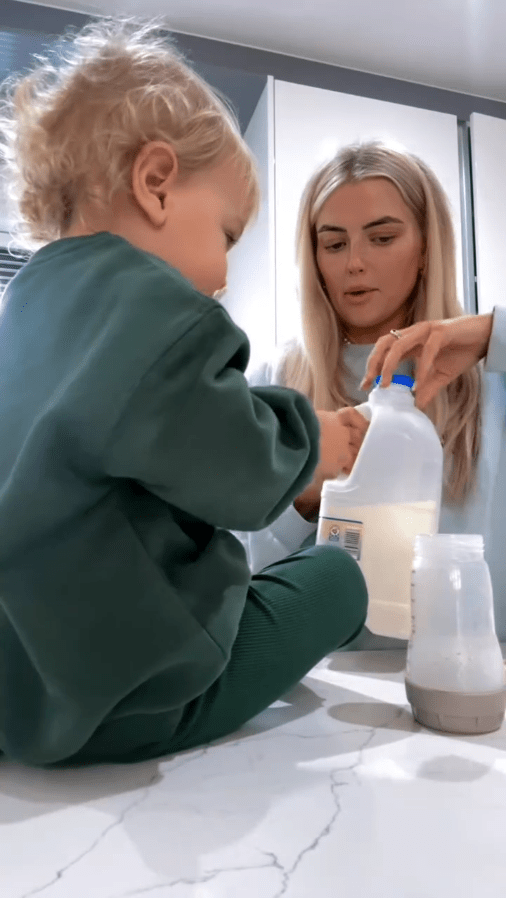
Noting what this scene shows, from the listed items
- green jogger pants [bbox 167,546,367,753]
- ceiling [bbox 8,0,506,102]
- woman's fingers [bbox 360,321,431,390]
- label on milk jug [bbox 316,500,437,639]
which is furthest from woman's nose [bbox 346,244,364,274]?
ceiling [bbox 8,0,506,102]

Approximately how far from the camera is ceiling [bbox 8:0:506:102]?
88.2 inches

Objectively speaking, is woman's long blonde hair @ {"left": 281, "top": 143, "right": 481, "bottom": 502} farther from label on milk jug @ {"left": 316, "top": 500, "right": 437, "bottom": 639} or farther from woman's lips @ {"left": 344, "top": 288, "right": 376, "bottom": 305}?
label on milk jug @ {"left": 316, "top": 500, "right": 437, "bottom": 639}

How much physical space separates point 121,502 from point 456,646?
12.7 inches

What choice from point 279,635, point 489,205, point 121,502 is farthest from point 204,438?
point 489,205

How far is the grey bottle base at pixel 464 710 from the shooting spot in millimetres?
644

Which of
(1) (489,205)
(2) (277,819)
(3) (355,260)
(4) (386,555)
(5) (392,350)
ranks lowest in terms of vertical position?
(2) (277,819)

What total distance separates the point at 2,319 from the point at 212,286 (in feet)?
0.80

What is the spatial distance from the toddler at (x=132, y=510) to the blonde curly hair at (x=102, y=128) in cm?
18

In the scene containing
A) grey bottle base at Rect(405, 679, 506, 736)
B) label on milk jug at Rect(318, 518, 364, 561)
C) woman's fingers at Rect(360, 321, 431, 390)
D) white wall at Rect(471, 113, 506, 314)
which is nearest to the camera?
grey bottle base at Rect(405, 679, 506, 736)

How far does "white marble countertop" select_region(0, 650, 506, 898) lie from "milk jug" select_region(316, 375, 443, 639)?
0.25m

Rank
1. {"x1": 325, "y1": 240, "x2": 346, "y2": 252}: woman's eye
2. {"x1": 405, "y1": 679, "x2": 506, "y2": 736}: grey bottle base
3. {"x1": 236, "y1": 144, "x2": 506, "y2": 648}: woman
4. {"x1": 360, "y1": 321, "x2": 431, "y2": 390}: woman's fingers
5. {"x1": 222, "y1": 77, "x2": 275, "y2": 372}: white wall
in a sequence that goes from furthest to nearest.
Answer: {"x1": 222, "y1": 77, "x2": 275, "y2": 372}: white wall < {"x1": 325, "y1": 240, "x2": 346, "y2": 252}: woman's eye < {"x1": 236, "y1": 144, "x2": 506, "y2": 648}: woman < {"x1": 360, "y1": 321, "x2": 431, "y2": 390}: woman's fingers < {"x1": 405, "y1": 679, "x2": 506, "y2": 736}: grey bottle base

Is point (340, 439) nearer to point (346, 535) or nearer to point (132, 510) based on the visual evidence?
point (346, 535)

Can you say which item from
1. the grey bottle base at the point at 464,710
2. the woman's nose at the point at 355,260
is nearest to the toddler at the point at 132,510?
the grey bottle base at the point at 464,710

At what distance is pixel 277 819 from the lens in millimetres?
483
